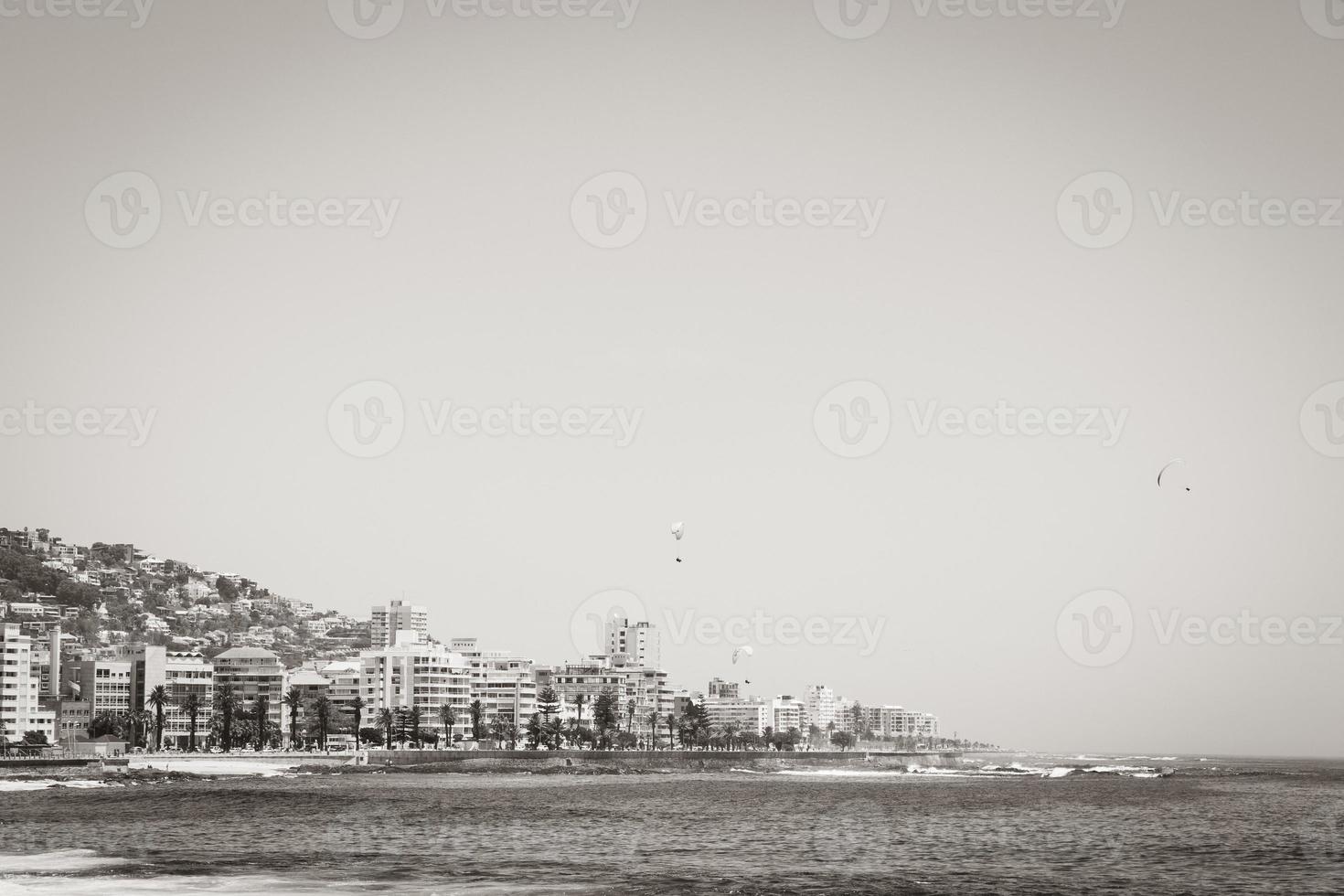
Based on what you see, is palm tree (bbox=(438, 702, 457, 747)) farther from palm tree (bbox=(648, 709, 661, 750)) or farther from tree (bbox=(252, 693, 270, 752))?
palm tree (bbox=(648, 709, 661, 750))

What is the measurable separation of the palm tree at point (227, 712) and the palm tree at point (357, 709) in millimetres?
12852

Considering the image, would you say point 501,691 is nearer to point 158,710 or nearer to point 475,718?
point 475,718

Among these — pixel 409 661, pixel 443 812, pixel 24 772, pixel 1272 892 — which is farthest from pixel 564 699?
pixel 1272 892

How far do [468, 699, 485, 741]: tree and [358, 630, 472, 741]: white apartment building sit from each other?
3.45 ft

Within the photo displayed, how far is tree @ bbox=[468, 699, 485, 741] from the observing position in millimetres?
168250

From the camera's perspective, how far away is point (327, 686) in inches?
6850

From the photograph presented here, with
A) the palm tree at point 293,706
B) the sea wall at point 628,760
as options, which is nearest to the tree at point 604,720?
the sea wall at point 628,760

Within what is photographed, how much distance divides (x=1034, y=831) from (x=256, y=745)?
10462 cm

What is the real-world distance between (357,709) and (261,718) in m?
10.5

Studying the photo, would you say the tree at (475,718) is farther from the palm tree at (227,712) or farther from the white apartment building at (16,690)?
the white apartment building at (16,690)

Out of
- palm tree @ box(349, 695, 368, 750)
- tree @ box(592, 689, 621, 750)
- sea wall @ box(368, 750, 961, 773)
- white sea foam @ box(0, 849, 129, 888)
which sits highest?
white sea foam @ box(0, 849, 129, 888)

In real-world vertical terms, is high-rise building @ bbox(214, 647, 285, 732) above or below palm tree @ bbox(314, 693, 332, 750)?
above

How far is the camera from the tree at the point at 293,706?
520ft

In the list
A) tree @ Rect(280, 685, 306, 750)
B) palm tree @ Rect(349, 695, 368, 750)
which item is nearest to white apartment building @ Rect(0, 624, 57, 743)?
tree @ Rect(280, 685, 306, 750)
